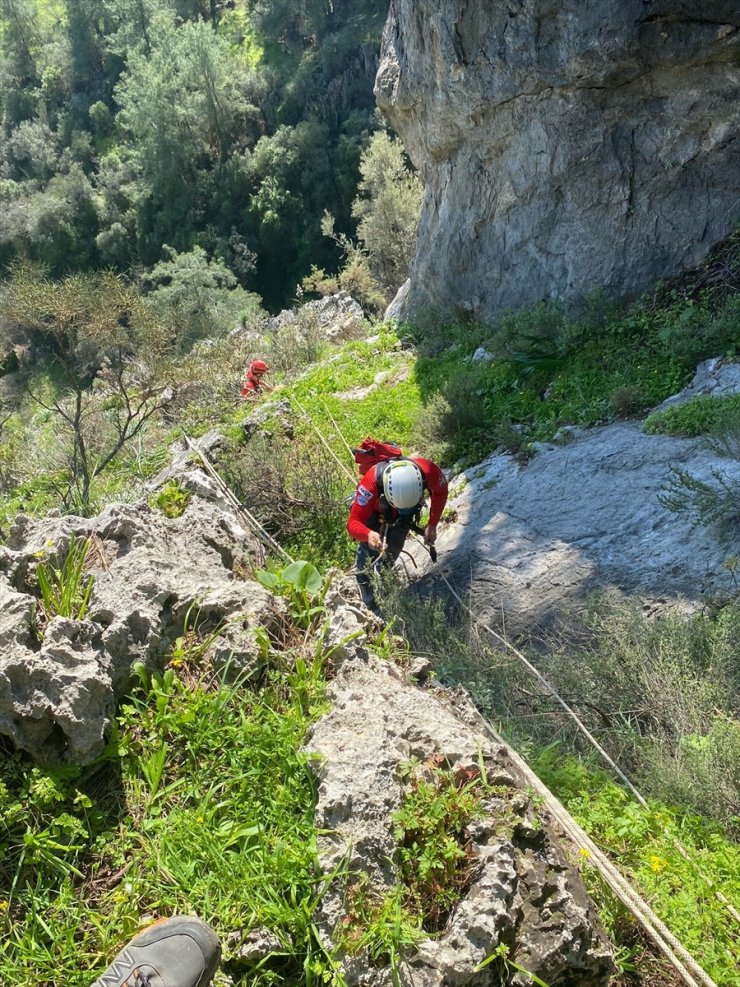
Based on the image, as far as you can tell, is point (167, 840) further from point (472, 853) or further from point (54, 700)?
point (472, 853)

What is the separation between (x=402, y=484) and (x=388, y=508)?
12.5 inches

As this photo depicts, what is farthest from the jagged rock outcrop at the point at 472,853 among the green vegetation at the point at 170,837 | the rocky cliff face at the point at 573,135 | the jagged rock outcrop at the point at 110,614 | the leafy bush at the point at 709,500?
the rocky cliff face at the point at 573,135

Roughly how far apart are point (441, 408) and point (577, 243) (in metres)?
3.72

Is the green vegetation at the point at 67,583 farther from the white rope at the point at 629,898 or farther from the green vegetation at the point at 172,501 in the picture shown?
the white rope at the point at 629,898

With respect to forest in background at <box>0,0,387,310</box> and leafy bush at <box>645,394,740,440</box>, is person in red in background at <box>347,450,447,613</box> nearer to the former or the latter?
leafy bush at <box>645,394,740,440</box>

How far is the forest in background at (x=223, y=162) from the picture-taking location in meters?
33.0

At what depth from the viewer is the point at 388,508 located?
19.9ft

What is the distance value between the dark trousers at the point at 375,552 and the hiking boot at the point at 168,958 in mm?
3858

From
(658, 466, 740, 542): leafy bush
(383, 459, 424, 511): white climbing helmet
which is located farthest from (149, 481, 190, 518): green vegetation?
(658, 466, 740, 542): leafy bush

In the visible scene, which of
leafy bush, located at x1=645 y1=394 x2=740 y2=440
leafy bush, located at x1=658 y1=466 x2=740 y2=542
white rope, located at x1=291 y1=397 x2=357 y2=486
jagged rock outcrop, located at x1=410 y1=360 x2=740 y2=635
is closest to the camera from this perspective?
leafy bush, located at x1=658 y1=466 x2=740 y2=542

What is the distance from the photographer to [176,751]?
294cm

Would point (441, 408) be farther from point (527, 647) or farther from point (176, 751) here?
point (176, 751)

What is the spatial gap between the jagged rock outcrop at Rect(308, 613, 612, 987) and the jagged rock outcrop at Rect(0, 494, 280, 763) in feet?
2.46

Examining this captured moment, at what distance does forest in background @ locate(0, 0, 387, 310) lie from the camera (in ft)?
108
